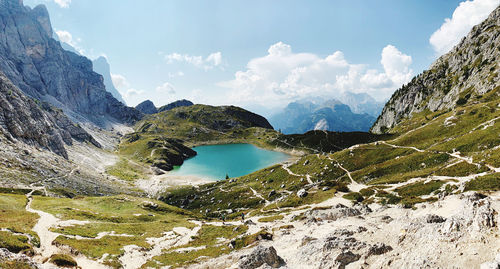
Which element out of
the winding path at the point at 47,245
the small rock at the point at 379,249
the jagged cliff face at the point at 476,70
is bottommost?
the small rock at the point at 379,249

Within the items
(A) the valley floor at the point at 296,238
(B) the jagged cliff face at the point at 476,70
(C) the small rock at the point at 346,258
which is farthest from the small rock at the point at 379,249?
(B) the jagged cliff face at the point at 476,70

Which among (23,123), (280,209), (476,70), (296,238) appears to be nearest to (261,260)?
(296,238)

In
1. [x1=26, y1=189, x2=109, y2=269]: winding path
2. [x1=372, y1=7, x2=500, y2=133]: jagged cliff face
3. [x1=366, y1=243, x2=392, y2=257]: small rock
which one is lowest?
[x1=366, y1=243, x2=392, y2=257]: small rock

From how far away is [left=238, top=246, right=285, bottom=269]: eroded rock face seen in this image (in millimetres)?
24406

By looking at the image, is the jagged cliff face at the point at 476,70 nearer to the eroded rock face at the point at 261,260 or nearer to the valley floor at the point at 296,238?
the valley floor at the point at 296,238

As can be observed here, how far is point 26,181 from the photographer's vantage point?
80.1 m

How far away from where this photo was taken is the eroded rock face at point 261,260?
80.1 ft

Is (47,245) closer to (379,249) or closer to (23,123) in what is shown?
(379,249)

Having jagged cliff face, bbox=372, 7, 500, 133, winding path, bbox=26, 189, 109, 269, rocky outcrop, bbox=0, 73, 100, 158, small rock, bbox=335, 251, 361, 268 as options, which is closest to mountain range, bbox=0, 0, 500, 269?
small rock, bbox=335, 251, 361, 268

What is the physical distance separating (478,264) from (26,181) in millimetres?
113880

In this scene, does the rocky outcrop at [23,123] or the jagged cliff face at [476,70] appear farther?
the jagged cliff face at [476,70]

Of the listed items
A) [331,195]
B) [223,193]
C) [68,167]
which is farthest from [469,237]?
[68,167]

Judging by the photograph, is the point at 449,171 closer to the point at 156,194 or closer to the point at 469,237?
the point at 469,237

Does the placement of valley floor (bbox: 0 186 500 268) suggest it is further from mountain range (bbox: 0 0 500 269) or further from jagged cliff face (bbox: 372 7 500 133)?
jagged cliff face (bbox: 372 7 500 133)
